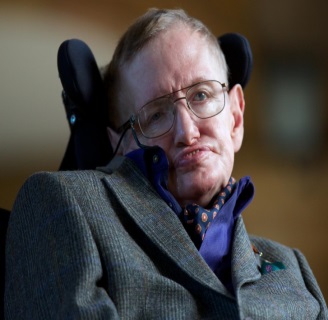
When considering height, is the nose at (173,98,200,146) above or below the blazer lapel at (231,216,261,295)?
above

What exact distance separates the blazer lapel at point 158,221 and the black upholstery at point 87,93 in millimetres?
201

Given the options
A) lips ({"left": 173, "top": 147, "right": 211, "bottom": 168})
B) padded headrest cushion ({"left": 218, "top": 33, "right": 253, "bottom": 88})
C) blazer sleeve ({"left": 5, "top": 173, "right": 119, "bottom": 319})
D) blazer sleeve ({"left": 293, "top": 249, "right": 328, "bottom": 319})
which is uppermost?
padded headrest cushion ({"left": 218, "top": 33, "right": 253, "bottom": 88})

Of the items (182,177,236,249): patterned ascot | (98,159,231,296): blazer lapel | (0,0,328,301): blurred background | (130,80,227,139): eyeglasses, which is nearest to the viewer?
(98,159,231,296): blazer lapel

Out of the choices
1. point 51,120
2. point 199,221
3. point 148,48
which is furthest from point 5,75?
point 199,221

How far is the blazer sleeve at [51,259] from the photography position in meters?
1.02

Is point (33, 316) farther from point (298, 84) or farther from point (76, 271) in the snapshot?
point (298, 84)

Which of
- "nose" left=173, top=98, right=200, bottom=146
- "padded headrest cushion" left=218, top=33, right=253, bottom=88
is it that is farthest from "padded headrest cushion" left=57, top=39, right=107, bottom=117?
"padded headrest cushion" left=218, top=33, right=253, bottom=88

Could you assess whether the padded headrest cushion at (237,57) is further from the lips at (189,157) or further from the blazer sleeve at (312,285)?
the blazer sleeve at (312,285)

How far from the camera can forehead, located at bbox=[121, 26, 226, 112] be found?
1376 millimetres

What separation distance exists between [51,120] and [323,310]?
1003mm

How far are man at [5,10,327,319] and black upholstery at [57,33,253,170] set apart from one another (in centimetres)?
4

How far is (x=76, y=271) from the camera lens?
1.04m

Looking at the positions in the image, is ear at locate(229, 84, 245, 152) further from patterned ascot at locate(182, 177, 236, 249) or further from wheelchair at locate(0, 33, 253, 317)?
patterned ascot at locate(182, 177, 236, 249)

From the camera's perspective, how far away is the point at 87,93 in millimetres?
1445
